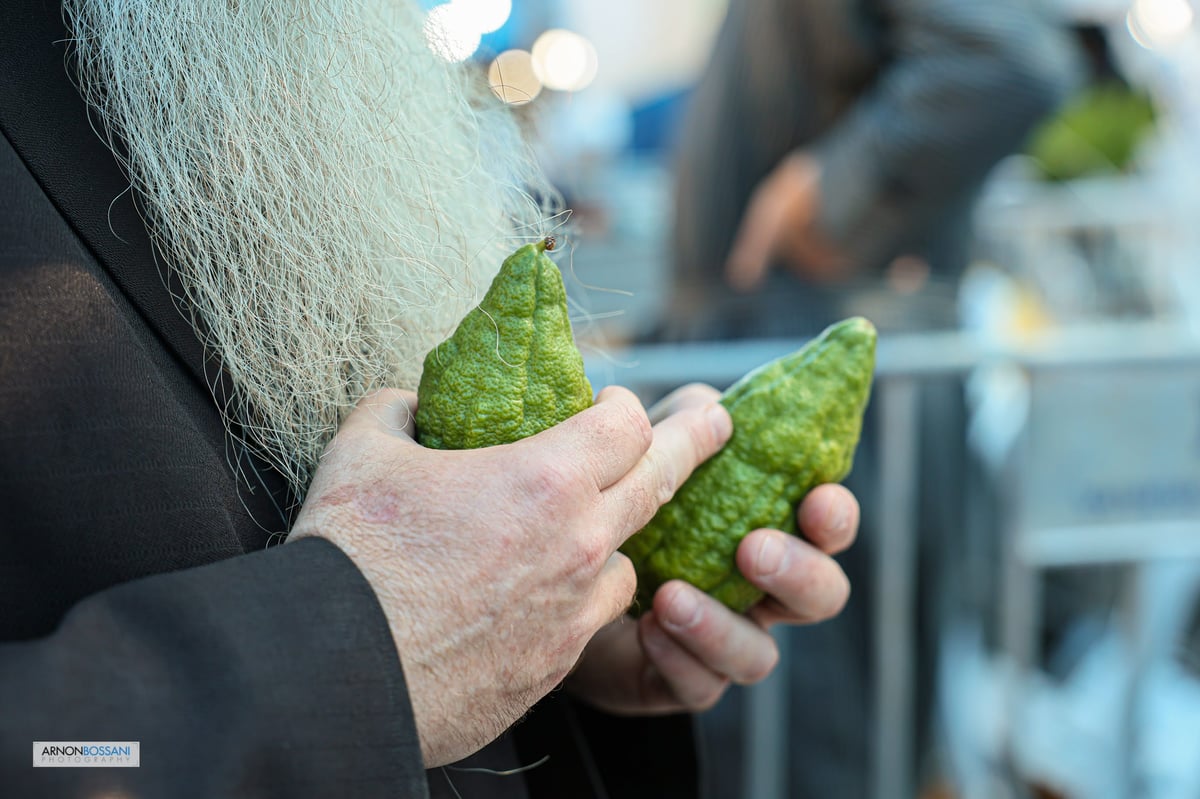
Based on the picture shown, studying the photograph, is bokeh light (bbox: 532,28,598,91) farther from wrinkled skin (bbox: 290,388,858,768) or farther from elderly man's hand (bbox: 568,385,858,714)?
wrinkled skin (bbox: 290,388,858,768)

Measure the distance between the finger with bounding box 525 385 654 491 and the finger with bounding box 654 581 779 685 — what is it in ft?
0.77

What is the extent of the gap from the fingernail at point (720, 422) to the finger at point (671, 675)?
24 centimetres

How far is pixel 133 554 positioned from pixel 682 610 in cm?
51

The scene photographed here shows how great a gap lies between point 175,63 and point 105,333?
0.79 ft

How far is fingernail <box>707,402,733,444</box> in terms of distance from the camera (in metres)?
0.93

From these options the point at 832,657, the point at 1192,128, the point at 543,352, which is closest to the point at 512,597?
the point at 543,352

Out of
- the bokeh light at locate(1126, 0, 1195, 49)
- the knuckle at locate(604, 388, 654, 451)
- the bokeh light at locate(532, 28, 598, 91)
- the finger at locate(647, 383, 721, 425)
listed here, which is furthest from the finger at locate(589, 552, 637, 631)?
the bokeh light at locate(532, 28, 598, 91)

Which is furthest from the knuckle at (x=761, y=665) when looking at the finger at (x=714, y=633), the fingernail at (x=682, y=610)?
the fingernail at (x=682, y=610)

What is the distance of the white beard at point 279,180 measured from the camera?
810 millimetres

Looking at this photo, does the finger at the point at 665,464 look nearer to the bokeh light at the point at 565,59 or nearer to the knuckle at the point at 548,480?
the knuckle at the point at 548,480

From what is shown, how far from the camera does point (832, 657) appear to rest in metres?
2.14

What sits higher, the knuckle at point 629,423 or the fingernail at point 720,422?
the knuckle at point 629,423

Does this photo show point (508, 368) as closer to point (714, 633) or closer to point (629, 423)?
point (629, 423)

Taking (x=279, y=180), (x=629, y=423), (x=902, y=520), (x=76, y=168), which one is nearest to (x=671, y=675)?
(x=629, y=423)
